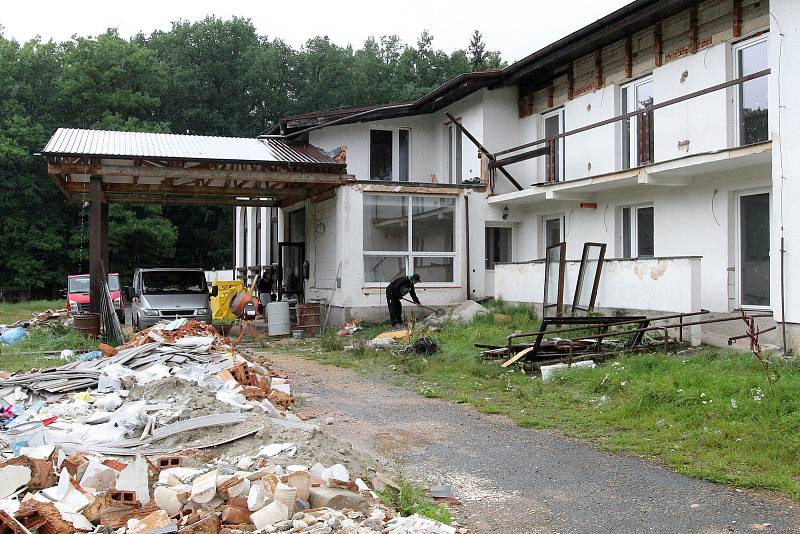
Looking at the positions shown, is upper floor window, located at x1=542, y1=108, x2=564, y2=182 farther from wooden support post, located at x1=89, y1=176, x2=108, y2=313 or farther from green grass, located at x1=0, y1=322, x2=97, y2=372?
green grass, located at x1=0, y1=322, x2=97, y2=372

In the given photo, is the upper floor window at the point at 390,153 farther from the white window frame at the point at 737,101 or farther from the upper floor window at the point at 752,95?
the upper floor window at the point at 752,95

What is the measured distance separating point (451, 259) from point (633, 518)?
49.9ft

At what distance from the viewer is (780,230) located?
11133mm

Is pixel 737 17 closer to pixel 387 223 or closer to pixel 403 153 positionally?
pixel 387 223

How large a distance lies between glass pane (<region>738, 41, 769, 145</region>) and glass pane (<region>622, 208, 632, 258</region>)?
150 inches

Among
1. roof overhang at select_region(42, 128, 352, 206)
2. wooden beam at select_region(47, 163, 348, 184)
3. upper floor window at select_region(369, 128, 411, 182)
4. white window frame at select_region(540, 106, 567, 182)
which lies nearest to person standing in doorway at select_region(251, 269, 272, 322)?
roof overhang at select_region(42, 128, 352, 206)

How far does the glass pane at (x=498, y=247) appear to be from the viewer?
2119 centimetres

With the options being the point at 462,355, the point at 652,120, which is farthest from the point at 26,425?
the point at 652,120

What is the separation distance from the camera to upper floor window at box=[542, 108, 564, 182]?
18.3 metres

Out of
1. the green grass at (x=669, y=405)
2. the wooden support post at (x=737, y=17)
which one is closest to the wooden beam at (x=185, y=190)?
the green grass at (x=669, y=405)

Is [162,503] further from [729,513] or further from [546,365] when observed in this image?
[546,365]

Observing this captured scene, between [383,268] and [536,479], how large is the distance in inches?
549

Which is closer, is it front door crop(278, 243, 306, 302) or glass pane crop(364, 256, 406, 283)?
glass pane crop(364, 256, 406, 283)

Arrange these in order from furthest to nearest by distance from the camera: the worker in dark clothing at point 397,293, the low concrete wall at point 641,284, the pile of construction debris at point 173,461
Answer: the worker in dark clothing at point 397,293 → the low concrete wall at point 641,284 → the pile of construction debris at point 173,461
